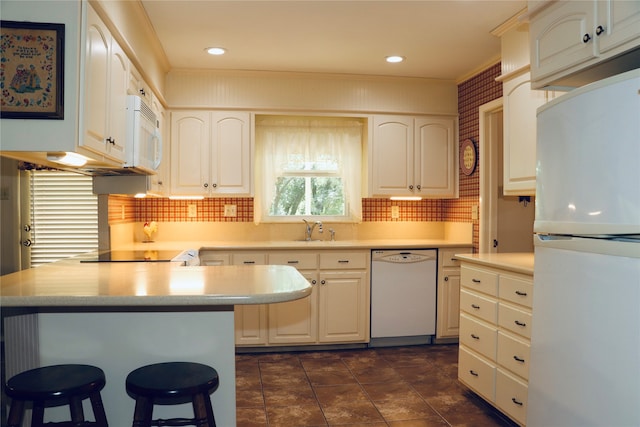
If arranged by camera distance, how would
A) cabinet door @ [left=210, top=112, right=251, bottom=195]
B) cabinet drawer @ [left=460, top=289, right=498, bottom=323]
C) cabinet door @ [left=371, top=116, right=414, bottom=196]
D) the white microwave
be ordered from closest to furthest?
the white microwave → cabinet drawer @ [left=460, top=289, right=498, bottom=323] → cabinet door @ [left=210, top=112, right=251, bottom=195] → cabinet door @ [left=371, top=116, right=414, bottom=196]

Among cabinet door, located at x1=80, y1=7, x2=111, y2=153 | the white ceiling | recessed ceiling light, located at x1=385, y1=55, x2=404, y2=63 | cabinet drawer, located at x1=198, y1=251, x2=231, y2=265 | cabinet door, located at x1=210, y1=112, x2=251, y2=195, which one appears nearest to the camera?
cabinet door, located at x1=80, y1=7, x2=111, y2=153

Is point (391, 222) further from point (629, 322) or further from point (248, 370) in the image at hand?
point (629, 322)

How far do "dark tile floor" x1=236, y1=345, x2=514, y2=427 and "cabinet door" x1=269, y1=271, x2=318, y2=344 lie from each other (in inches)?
5.4

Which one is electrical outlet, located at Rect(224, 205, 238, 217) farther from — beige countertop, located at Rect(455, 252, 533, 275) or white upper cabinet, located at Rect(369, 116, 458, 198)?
beige countertop, located at Rect(455, 252, 533, 275)

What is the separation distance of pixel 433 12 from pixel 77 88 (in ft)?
6.96

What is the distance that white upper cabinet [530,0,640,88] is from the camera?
1.81 meters

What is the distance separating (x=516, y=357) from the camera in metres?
2.58

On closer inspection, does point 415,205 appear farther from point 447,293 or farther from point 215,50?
point 215,50

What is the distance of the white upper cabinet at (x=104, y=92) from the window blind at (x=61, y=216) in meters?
0.56

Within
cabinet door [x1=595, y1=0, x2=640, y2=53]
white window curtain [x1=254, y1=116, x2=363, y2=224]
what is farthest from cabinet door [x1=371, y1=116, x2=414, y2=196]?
cabinet door [x1=595, y1=0, x2=640, y2=53]

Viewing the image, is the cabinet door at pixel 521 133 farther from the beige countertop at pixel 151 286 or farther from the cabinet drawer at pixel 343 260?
the beige countertop at pixel 151 286

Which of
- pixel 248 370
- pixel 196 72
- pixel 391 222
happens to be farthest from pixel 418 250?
pixel 196 72

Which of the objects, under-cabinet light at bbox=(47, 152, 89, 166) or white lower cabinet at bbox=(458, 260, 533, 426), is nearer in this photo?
under-cabinet light at bbox=(47, 152, 89, 166)

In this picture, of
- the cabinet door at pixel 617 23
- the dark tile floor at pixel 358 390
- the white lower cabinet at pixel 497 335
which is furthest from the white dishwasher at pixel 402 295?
the cabinet door at pixel 617 23
